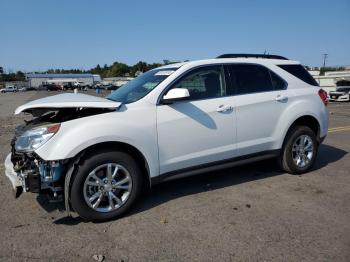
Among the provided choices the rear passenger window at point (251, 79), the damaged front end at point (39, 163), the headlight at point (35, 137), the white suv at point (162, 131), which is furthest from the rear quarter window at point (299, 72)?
the headlight at point (35, 137)

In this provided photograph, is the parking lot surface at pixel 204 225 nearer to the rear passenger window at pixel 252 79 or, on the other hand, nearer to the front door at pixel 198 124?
the front door at pixel 198 124

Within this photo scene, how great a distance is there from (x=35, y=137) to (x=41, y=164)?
11.8 inches

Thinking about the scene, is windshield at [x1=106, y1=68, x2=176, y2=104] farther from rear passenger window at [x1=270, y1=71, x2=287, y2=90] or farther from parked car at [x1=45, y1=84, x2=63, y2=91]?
parked car at [x1=45, y1=84, x2=63, y2=91]

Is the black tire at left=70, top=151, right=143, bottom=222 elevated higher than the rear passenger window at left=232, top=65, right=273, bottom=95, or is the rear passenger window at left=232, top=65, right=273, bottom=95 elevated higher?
the rear passenger window at left=232, top=65, right=273, bottom=95

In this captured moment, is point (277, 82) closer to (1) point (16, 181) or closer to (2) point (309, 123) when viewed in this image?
(2) point (309, 123)

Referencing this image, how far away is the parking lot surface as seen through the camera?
3.16 metres

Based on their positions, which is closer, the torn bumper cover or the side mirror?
the torn bumper cover

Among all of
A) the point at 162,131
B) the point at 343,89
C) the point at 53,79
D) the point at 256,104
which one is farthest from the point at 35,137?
the point at 53,79

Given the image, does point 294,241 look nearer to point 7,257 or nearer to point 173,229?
point 173,229

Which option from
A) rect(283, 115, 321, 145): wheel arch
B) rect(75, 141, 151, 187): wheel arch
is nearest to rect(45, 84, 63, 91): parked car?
rect(283, 115, 321, 145): wheel arch

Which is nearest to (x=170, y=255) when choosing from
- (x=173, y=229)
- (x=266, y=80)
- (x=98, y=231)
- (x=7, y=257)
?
(x=173, y=229)

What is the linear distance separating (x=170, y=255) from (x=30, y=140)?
1934 mm

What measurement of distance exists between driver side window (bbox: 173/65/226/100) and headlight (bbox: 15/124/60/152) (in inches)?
63.4

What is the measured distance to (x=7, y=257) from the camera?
3.12 meters
